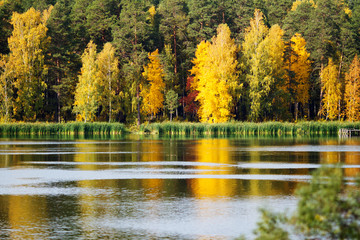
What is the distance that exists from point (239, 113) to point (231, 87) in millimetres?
Result: 10115

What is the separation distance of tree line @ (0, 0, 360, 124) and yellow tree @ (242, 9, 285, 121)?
14cm

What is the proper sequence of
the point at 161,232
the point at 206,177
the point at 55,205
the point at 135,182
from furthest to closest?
the point at 206,177 → the point at 135,182 → the point at 55,205 → the point at 161,232

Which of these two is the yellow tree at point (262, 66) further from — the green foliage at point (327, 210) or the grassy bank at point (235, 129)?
the green foliage at point (327, 210)

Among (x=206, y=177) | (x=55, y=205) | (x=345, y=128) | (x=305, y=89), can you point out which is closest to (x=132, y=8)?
(x=305, y=89)

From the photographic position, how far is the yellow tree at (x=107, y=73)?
7738 centimetres

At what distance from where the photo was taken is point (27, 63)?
74312 millimetres

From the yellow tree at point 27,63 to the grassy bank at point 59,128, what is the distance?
24.5 ft

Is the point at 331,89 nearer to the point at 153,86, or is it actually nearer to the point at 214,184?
the point at 153,86

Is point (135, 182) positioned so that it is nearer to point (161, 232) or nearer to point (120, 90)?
point (161, 232)

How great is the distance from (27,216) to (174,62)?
7369 centimetres

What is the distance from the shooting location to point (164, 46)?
294ft

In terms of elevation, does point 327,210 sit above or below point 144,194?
above

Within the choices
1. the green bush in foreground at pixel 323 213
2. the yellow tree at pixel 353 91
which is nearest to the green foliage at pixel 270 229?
the green bush in foreground at pixel 323 213

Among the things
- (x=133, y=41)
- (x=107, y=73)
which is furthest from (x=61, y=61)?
(x=133, y=41)
